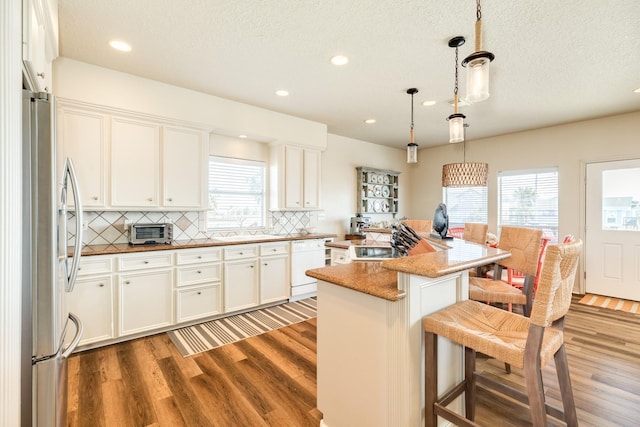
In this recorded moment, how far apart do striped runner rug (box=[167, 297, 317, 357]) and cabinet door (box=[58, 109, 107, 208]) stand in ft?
5.18

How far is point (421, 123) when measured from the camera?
4.68 meters

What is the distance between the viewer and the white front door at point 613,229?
4.06 metres

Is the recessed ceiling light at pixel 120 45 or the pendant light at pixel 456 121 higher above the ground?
the recessed ceiling light at pixel 120 45

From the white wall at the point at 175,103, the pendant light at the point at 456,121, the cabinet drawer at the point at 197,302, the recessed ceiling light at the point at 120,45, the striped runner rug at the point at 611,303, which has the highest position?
the recessed ceiling light at the point at 120,45

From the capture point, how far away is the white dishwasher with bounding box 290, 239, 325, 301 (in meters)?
4.05

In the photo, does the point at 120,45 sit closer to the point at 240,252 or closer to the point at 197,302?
the point at 240,252

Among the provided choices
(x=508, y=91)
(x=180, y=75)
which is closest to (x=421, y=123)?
(x=508, y=91)

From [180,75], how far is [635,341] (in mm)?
5322

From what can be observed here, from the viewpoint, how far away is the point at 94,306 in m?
2.65

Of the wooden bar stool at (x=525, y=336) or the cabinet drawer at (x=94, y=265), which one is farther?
the cabinet drawer at (x=94, y=265)

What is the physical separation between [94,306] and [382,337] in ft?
8.83

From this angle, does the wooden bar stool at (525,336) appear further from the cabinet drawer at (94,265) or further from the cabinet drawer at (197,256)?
the cabinet drawer at (94,265)

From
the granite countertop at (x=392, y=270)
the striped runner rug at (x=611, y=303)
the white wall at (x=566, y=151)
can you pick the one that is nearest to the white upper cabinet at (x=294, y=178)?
the granite countertop at (x=392, y=270)

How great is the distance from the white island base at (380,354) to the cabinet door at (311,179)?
2884mm
